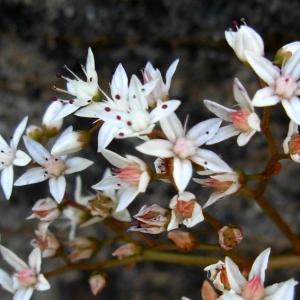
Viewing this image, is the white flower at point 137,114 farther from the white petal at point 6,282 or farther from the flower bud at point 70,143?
the white petal at point 6,282

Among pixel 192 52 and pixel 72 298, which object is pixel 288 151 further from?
pixel 72 298

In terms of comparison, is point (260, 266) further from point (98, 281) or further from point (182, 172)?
point (98, 281)

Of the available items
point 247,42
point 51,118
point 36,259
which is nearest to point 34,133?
point 51,118

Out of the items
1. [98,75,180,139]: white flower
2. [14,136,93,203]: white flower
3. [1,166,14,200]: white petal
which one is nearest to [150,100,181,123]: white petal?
[98,75,180,139]: white flower

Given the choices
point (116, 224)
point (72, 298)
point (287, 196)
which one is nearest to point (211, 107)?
point (116, 224)

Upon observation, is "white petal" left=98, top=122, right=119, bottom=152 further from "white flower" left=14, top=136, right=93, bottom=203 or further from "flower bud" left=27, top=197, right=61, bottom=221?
"flower bud" left=27, top=197, right=61, bottom=221

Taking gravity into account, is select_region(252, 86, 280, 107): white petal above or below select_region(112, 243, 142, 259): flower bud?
above
